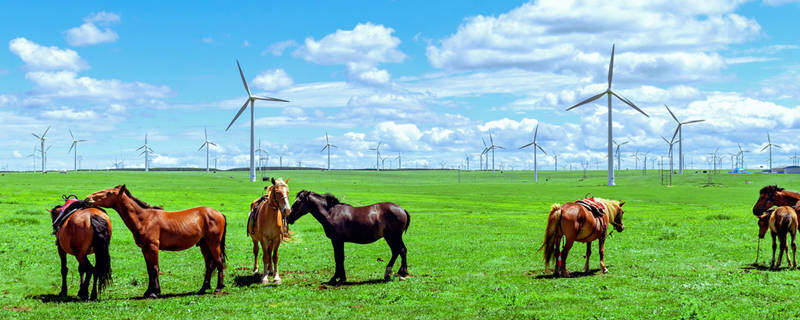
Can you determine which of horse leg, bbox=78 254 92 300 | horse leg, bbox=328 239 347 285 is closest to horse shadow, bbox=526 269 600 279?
horse leg, bbox=328 239 347 285

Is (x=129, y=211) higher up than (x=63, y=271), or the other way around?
(x=129, y=211)

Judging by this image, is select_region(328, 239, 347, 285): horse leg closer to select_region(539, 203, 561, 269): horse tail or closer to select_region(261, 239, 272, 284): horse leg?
select_region(261, 239, 272, 284): horse leg

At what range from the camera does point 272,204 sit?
17.3 m

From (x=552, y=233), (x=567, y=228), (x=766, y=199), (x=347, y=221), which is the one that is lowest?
(x=552, y=233)

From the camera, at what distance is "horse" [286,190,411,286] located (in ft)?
57.1

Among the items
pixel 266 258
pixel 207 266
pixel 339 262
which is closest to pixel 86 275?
pixel 207 266

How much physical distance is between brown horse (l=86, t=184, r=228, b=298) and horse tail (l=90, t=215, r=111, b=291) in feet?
1.97

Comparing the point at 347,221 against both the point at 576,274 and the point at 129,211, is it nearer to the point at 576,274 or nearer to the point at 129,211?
the point at 129,211

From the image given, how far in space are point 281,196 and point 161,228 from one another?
308 cm

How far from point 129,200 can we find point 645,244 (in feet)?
70.7

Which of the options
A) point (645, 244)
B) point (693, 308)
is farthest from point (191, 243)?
point (645, 244)

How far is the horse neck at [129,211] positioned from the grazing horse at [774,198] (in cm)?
1774

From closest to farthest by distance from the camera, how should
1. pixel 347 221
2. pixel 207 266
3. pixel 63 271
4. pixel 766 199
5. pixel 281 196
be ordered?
pixel 63 271 → pixel 207 266 → pixel 281 196 → pixel 347 221 → pixel 766 199

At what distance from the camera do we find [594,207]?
18.6 m
